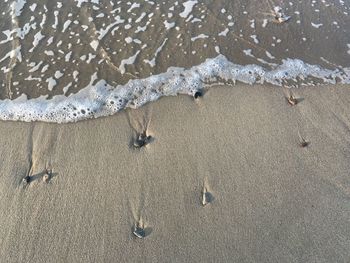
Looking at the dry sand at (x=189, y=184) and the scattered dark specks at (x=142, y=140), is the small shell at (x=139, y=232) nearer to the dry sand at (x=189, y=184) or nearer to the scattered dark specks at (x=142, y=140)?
the dry sand at (x=189, y=184)

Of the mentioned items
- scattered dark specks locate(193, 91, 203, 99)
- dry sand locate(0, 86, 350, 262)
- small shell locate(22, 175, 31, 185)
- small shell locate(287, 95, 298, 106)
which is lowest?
small shell locate(22, 175, 31, 185)

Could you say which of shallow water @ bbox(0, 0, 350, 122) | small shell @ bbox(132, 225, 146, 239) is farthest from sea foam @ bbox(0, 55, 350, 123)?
small shell @ bbox(132, 225, 146, 239)

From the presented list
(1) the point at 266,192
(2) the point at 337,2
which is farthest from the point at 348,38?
(1) the point at 266,192

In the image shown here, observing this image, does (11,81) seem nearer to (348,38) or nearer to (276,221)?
(276,221)

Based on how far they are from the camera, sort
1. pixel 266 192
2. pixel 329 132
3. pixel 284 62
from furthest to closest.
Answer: pixel 284 62, pixel 329 132, pixel 266 192

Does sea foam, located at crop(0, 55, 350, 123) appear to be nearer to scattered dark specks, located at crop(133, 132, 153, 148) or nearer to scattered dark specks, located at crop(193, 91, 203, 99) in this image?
scattered dark specks, located at crop(193, 91, 203, 99)

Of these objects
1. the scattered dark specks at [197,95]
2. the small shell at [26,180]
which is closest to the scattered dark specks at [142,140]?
the scattered dark specks at [197,95]

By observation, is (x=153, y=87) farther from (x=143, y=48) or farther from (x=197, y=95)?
(x=143, y=48)
